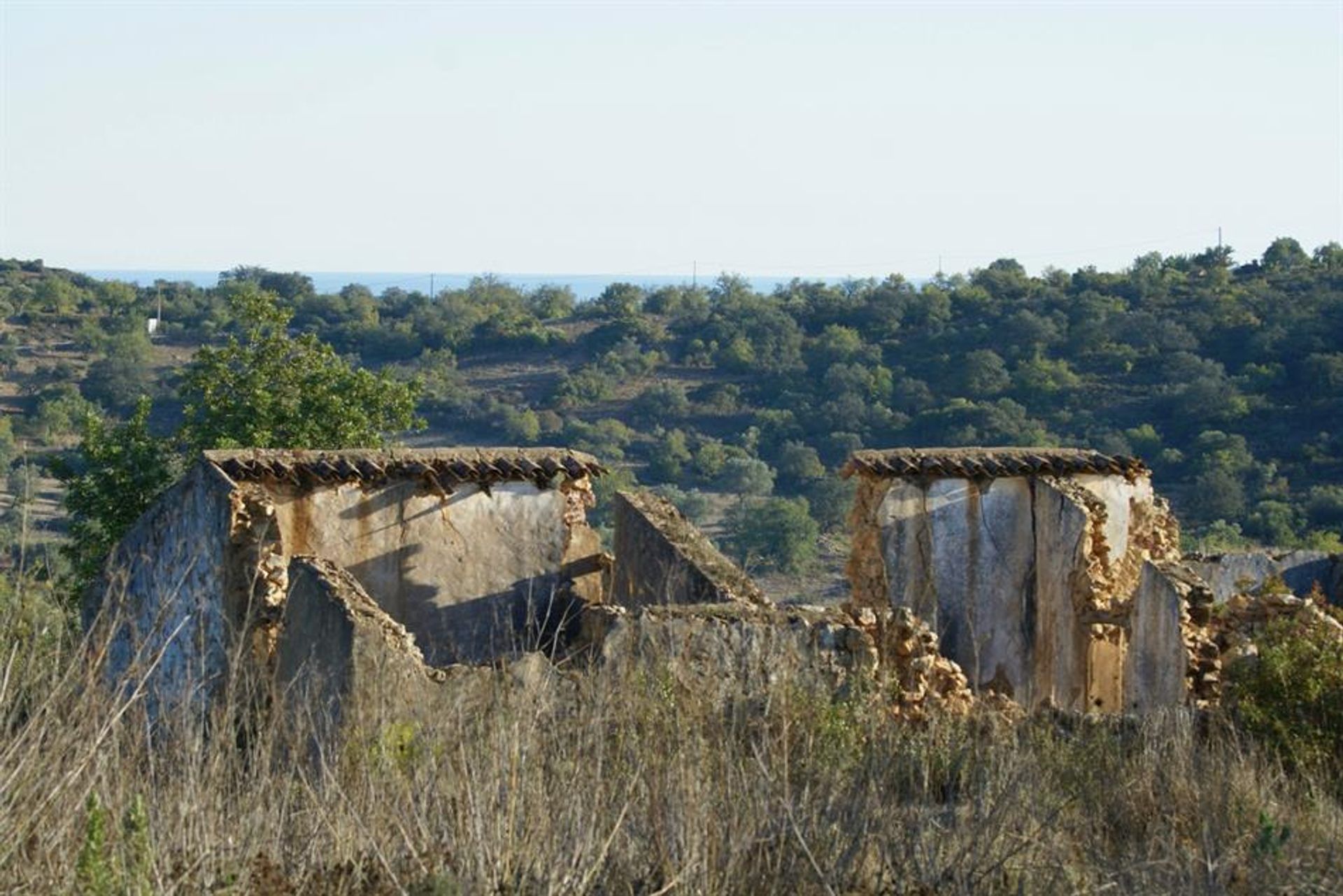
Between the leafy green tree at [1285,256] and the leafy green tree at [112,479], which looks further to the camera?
the leafy green tree at [1285,256]

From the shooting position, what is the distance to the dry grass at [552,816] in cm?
746

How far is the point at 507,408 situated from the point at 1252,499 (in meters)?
18.6

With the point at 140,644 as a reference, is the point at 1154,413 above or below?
below

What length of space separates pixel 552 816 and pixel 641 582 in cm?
922

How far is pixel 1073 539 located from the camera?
18750 mm

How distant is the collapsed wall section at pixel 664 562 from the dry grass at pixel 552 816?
18.9 feet

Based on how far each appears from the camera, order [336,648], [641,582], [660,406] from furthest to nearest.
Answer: [660,406] < [641,582] < [336,648]

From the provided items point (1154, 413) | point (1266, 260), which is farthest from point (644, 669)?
point (1266, 260)

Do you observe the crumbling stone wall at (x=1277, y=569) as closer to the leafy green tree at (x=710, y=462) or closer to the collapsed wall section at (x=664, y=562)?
the collapsed wall section at (x=664, y=562)

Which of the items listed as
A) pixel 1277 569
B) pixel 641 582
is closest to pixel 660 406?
pixel 1277 569

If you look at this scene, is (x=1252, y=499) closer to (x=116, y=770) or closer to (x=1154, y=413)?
(x=1154, y=413)

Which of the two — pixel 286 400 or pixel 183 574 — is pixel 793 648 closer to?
pixel 183 574

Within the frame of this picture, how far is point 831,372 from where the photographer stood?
55.7 metres

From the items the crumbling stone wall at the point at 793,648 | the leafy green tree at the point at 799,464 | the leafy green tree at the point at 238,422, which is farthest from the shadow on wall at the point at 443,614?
the leafy green tree at the point at 799,464
